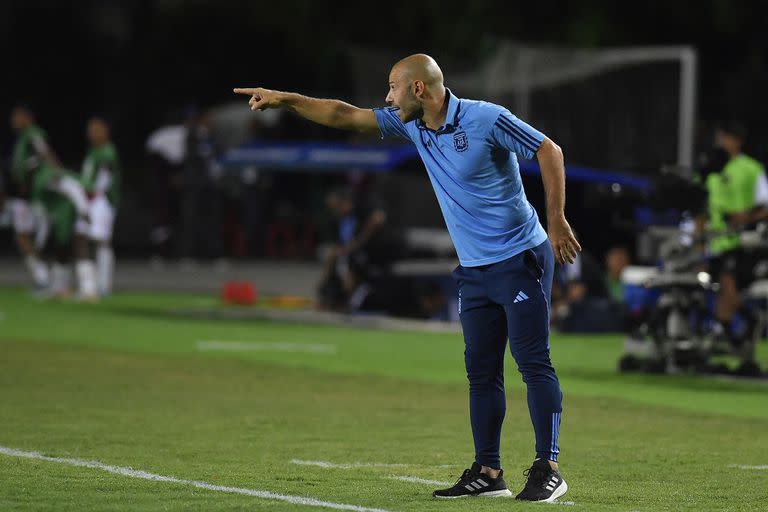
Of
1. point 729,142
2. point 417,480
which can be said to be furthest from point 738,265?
point 417,480

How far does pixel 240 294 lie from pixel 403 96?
53.9 ft

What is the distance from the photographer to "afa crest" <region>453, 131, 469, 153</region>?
965 centimetres

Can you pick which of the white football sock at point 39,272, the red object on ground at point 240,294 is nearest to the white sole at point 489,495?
the red object on ground at point 240,294

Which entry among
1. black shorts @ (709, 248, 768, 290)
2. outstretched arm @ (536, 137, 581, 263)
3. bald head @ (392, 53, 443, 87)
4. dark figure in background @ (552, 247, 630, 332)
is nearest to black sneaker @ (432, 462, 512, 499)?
outstretched arm @ (536, 137, 581, 263)

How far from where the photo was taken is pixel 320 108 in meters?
10.4

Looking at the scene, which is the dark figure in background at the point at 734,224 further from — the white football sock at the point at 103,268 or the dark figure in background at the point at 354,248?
the white football sock at the point at 103,268

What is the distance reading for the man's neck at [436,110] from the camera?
382 inches

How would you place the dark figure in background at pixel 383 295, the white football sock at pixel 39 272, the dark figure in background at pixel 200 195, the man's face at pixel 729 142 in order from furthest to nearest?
the dark figure in background at pixel 200 195 < the white football sock at pixel 39 272 < the dark figure in background at pixel 383 295 < the man's face at pixel 729 142

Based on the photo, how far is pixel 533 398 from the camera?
9695 millimetres

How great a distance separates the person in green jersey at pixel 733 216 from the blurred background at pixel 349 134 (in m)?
0.20

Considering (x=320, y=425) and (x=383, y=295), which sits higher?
(x=383, y=295)

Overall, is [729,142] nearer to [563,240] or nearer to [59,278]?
[563,240]

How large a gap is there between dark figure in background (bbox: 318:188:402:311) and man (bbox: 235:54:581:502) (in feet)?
44.2

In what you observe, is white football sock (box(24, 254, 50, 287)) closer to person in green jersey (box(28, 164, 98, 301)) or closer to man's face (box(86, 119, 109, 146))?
person in green jersey (box(28, 164, 98, 301))
